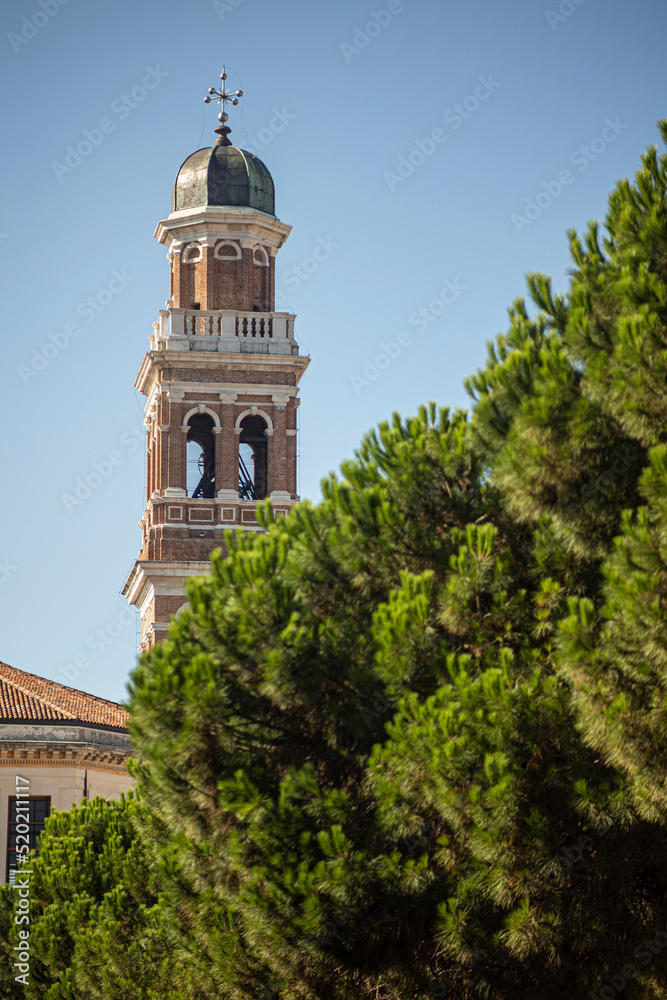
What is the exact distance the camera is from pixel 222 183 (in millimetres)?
47781

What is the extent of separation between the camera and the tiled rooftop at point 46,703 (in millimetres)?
41188

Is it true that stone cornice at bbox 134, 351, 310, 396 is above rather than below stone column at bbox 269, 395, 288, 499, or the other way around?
above

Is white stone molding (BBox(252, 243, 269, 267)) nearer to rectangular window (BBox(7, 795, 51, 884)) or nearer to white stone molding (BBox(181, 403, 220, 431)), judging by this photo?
white stone molding (BBox(181, 403, 220, 431))

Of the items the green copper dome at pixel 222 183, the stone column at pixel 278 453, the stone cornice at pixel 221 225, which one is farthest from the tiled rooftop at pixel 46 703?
the green copper dome at pixel 222 183

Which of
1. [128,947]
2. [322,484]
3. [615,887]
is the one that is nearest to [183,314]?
[128,947]

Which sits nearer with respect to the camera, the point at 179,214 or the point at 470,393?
the point at 470,393

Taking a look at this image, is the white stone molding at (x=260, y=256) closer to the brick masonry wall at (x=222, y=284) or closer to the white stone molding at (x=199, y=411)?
the brick masonry wall at (x=222, y=284)

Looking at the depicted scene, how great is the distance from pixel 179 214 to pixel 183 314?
3.68 m

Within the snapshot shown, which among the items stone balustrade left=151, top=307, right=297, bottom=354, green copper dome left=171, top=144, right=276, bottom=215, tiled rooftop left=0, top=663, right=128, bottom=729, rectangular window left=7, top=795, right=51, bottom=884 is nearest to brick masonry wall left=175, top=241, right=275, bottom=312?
stone balustrade left=151, top=307, right=297, bottom=354

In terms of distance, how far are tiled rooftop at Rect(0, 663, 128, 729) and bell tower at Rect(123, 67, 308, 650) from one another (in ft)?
8.62

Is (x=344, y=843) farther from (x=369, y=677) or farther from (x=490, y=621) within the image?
(x=490, y=621)

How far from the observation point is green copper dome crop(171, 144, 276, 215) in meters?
47.7

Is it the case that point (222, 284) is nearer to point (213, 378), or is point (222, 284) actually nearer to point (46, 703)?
point (213, 378)

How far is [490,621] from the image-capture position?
14.7m
